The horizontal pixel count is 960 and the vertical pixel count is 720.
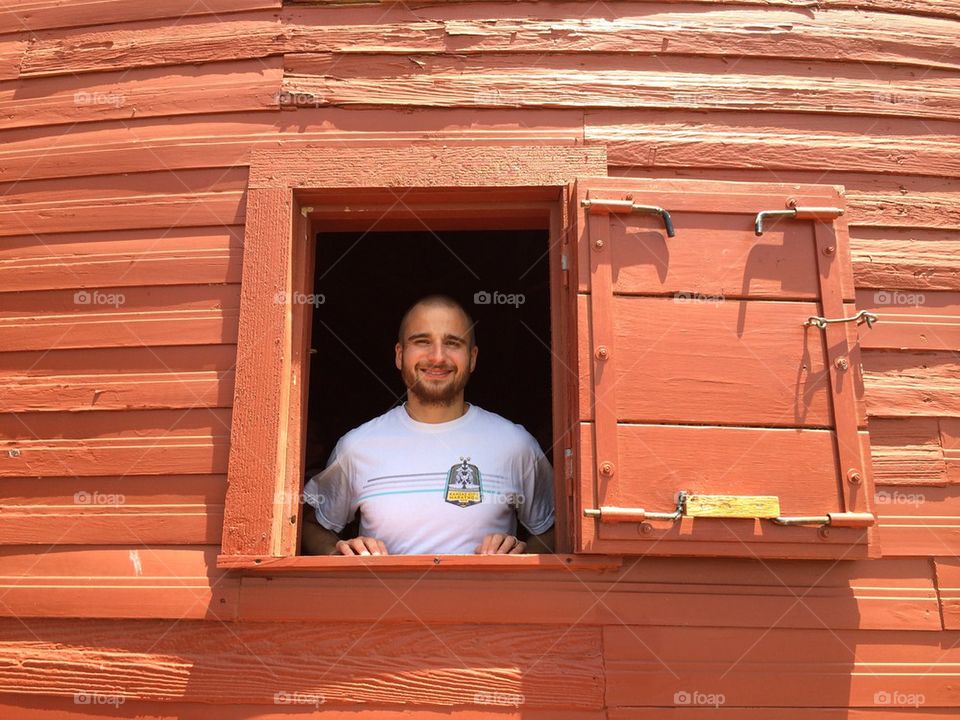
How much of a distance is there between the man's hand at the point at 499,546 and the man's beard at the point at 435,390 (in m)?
0.80

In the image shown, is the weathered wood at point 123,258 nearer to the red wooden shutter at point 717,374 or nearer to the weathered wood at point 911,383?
the red wooden shutter at point 717,374

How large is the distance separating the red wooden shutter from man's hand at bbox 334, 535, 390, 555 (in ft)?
2.63

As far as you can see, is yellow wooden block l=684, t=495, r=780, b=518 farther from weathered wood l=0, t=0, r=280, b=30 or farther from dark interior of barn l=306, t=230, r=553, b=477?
dark interior of barn l=306, t=230, r=553, b=477

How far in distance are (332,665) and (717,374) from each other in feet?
5.34

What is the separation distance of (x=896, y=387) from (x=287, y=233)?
240 centimetres

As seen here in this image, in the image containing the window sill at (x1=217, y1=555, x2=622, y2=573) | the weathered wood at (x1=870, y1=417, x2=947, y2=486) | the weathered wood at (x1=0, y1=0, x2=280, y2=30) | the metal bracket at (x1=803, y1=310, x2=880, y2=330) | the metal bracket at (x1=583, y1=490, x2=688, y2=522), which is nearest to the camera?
the metal bracket at (x1=583, y1=490, x2=688, y2=522)

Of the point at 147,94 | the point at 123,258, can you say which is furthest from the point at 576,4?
the point at 123,258

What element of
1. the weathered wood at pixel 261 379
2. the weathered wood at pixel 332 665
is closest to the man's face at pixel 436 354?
the weathered wood at pixel 261 379

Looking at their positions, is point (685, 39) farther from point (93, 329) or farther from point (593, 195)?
point (93, 329)

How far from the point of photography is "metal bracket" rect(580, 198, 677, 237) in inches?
105

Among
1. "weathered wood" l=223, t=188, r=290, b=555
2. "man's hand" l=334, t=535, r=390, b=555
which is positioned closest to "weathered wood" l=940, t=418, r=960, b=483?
"man's hand" l=334, t=535, r=390, b=555

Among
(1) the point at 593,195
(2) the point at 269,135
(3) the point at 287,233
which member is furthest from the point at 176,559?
(1) the point at 593,195

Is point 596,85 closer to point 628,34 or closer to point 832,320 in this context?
point 628,34

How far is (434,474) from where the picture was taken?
3115 millimetres
